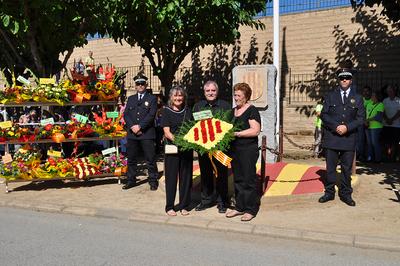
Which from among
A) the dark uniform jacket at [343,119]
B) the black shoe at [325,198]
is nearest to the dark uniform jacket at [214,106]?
the dark uniform jacket at [343,119]

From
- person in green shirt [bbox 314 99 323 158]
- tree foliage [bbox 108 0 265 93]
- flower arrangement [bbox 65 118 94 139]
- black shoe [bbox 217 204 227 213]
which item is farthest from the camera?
person in green shirt [bbox 314 99 323 158]

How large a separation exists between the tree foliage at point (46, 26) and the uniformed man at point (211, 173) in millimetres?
3823

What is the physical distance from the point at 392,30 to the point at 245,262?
1091 centimetres

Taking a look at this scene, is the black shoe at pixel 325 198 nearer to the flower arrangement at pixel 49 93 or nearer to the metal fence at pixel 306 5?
the flower arrangement at pixel 49 93

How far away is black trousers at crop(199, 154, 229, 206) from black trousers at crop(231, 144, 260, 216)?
28 cm

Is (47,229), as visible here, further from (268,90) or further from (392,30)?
(392,30)

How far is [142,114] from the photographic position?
8531 millimetres

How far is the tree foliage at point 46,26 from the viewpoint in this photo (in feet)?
29.6

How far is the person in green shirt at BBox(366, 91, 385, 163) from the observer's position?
1121cm

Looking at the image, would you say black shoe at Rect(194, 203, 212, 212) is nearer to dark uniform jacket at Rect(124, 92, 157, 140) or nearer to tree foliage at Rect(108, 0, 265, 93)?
dark uniform jacket at Rect(124, 92, 157, 140)

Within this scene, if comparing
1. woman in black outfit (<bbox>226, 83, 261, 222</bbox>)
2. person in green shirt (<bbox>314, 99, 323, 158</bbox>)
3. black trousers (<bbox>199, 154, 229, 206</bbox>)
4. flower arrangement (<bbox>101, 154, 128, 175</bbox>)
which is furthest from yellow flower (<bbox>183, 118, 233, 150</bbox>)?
person in green shirt (<bbox>314, 99, 323, 158</bbox>)

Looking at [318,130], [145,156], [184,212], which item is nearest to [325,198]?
[184,212]

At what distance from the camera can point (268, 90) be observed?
9938mm

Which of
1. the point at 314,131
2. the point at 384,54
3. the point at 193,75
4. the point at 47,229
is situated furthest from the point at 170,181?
the point at 193,75
